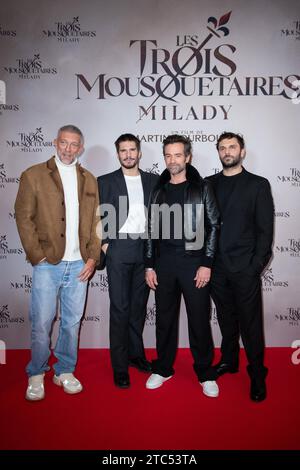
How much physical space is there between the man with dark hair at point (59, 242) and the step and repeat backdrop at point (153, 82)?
0.80 m

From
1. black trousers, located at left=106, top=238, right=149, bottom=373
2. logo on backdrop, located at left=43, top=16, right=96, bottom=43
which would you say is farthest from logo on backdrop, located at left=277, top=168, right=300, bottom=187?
logo on backdrop, located at left=43, top=16, right=96, bottom=43

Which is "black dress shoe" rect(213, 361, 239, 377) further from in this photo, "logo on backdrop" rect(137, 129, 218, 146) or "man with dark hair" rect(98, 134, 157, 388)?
"logo on backdrop" rect(137, 129, 218, 146)

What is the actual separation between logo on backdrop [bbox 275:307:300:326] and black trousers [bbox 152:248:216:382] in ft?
3.79

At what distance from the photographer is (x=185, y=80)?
11.4 feet

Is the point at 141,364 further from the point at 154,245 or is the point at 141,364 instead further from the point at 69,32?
the point at 69,32

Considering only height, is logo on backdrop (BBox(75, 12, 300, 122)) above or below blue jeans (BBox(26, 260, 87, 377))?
above

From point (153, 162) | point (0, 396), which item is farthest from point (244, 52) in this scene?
point (0, 396)

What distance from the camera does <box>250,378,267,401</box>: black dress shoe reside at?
2.71 m

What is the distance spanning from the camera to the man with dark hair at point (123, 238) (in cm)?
295

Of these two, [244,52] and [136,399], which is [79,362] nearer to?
[136,399]

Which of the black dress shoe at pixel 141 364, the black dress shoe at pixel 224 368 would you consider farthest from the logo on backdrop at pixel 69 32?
the black dress shoe at pixel 224 368

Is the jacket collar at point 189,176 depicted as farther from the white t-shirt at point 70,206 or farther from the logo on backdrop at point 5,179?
the logo on backdrop at point 5,179

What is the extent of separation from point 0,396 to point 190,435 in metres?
1.47

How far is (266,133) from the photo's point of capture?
3500mm
